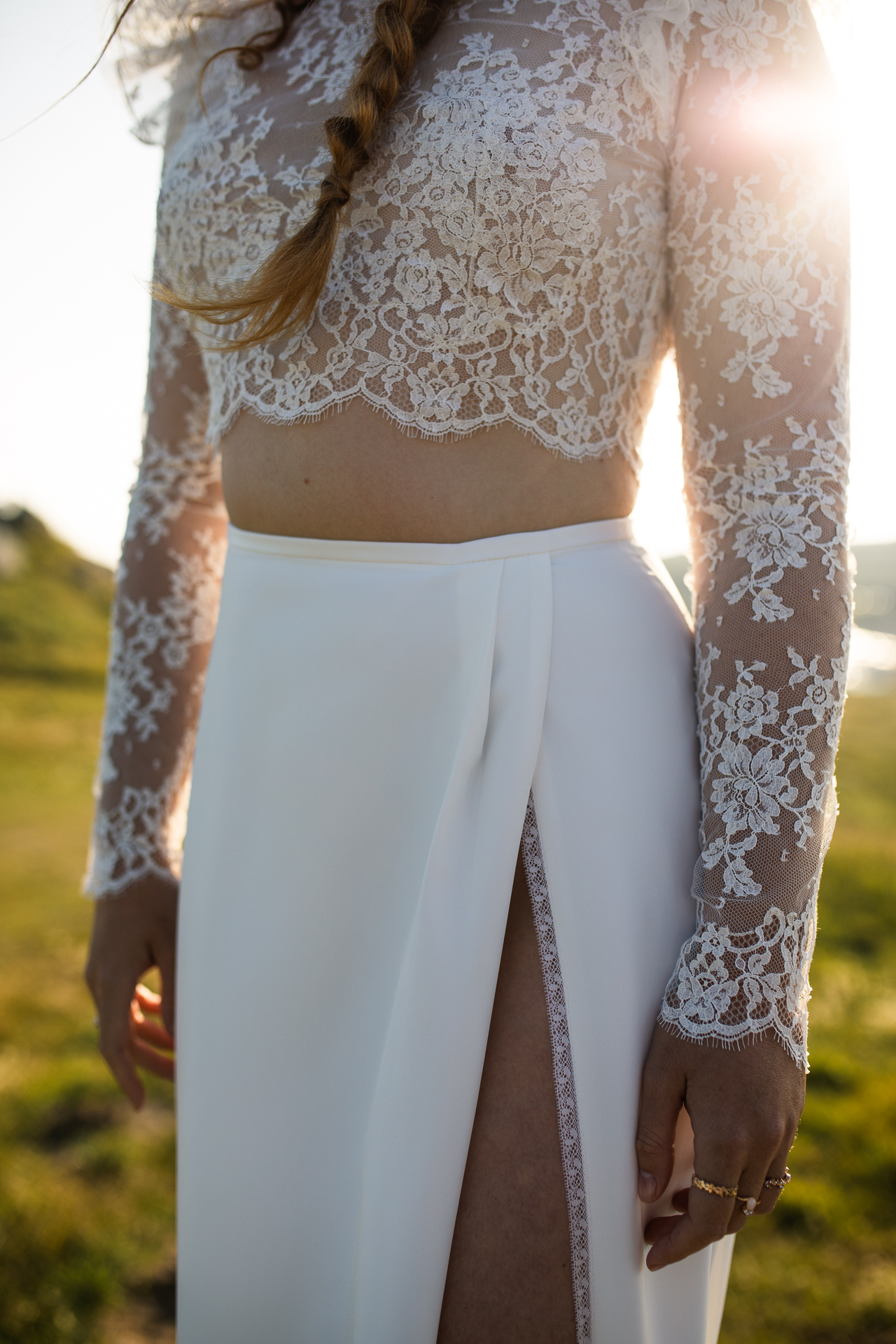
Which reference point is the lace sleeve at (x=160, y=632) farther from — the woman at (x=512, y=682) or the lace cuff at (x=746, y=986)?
the lace cuff at (x=746, y=986)

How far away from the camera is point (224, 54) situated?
1.49m

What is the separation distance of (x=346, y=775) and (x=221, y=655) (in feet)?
1.05

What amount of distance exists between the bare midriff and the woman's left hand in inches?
26.5

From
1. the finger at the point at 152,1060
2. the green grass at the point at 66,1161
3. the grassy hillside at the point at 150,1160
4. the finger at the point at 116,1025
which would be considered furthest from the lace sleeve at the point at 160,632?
the green grass at the point at 66,1161

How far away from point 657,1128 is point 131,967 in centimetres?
95

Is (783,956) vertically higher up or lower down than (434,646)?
lower down

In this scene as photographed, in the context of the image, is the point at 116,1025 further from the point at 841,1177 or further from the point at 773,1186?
the point at 841,1177

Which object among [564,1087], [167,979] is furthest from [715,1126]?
[167,979]

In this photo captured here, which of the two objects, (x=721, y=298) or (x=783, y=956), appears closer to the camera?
(x=783, y=956)

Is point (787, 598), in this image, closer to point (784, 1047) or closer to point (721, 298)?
point (721, 298)

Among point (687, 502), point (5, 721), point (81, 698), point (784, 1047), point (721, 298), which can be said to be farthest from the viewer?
point (81, 698)

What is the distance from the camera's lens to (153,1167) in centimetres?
273

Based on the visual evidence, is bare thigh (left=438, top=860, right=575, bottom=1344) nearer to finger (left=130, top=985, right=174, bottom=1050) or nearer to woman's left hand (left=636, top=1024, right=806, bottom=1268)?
woman's left hand (left=636, top=1024, right=806, bottom=1268)

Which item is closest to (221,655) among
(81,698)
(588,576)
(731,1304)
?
(588,576)
